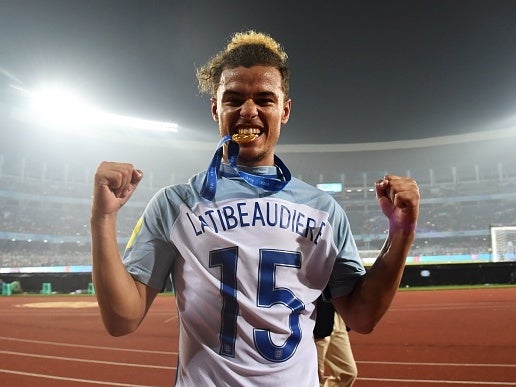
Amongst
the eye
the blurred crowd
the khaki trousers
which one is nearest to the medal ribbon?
the eye

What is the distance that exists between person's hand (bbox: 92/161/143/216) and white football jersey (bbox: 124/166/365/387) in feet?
0.63

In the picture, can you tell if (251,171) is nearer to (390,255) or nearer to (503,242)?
(390,255)

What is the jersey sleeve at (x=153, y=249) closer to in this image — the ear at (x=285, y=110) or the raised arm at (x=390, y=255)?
the ear at (x=285, y=110)

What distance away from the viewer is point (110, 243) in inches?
50.5

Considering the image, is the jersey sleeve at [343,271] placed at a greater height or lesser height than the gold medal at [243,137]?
lesser

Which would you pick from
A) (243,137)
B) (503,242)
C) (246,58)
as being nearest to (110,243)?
(243,137)

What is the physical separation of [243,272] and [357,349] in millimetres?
7381

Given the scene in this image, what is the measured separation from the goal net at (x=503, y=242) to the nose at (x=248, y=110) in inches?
1045

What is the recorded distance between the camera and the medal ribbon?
1.48 meters

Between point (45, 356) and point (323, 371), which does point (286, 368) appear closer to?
point (323, 371)

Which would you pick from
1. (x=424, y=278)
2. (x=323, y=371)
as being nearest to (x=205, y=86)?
(x=323, y=371)

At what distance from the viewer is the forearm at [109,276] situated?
4.17 ft

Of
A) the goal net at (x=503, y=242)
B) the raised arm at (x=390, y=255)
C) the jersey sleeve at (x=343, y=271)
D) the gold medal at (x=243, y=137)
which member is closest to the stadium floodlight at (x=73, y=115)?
the goal net at (x=503, y=242)

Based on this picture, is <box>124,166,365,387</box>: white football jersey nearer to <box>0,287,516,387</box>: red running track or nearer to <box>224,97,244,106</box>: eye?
<box>224,97,244,106</box>: eye
